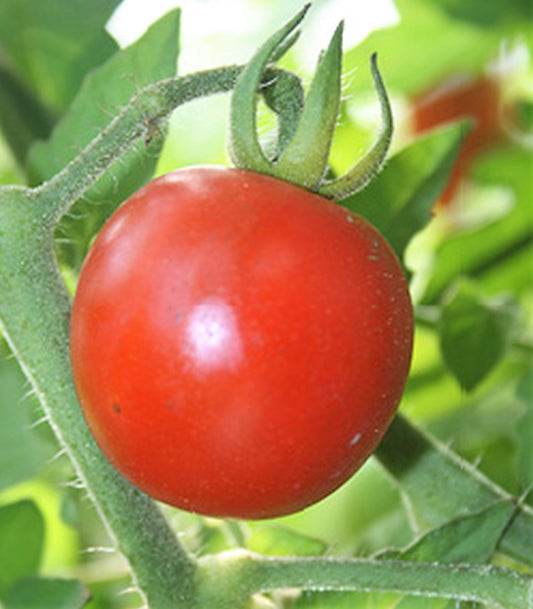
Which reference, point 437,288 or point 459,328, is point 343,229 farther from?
point 437,288

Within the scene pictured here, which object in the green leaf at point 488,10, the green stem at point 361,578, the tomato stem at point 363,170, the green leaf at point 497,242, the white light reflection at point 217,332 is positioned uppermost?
the white light reflection at point 217,332

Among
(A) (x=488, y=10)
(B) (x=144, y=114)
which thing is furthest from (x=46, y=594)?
(A) (x=488, y=10)

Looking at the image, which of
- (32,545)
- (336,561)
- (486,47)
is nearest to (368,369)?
(336,561)

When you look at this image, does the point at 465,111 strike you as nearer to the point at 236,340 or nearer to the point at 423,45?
the point at 423,45

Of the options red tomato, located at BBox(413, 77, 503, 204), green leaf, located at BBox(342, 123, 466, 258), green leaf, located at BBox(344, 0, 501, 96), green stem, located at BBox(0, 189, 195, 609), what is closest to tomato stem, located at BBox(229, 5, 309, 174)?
green stem, located at BBox(0, 189, 195, 609)

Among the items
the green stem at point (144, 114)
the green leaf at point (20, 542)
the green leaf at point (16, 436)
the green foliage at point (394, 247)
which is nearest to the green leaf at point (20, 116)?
the green foliage at point (394, 247)

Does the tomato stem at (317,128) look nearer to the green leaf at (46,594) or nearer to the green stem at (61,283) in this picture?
the green stem at (61,283)
